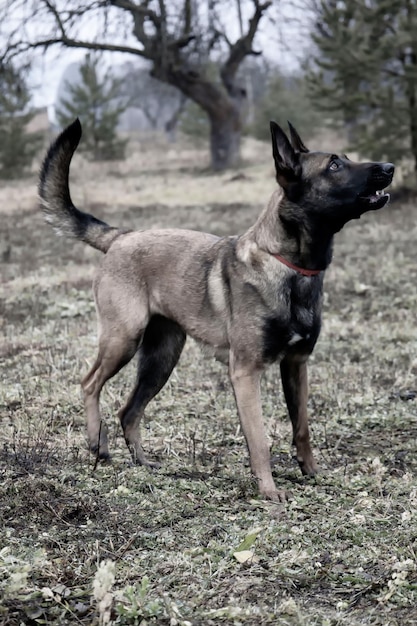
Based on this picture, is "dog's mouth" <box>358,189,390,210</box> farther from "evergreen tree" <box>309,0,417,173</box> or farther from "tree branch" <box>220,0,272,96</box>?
"tree branch" <box>220,0,272,96</box>

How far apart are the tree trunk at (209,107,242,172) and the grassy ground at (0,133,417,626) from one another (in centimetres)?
2220

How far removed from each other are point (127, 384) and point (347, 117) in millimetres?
13087

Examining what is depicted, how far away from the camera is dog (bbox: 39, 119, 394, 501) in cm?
455

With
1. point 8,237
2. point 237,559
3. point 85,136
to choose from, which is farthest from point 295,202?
point 85,136

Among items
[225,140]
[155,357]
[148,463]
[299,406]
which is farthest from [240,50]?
[148,463]

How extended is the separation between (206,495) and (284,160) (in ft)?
6.26

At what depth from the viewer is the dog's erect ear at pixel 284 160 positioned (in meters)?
4.45

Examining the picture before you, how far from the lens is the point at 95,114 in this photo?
117ft

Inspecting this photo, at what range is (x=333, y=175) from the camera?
4.51 metres

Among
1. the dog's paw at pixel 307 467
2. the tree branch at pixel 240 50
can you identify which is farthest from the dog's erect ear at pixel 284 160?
the tree branch at pixel 240 50

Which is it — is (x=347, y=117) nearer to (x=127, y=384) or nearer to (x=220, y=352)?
(x=127, y=384)

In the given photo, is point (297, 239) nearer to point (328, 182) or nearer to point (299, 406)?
point (328, 182)

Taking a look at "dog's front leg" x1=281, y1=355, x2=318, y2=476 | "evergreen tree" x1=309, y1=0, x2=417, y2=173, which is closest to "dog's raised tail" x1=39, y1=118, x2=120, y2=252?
"dog's front leg" x1=281, y1=355, x2=318, y2=476

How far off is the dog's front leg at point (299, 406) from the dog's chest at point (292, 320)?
0.88 ft
